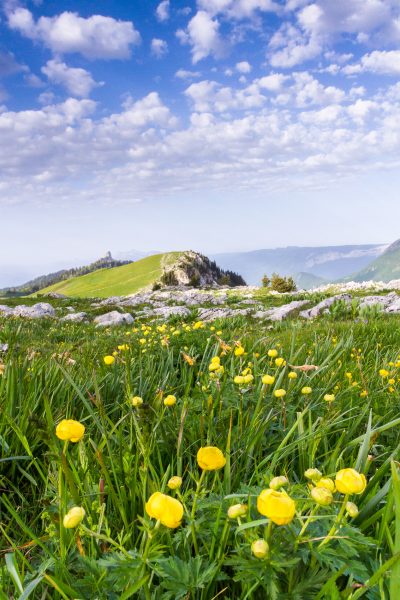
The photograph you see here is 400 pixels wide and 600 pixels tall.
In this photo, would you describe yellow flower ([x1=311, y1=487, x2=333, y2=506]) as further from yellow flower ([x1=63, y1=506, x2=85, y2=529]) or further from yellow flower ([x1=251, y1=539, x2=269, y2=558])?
yellow flower ([x1=63, y1=506, x2=85, y2=529])

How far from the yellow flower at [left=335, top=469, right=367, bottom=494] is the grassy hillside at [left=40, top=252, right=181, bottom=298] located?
368 ft

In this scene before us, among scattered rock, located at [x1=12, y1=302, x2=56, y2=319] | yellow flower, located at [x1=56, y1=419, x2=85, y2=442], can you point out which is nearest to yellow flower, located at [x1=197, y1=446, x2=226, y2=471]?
yellow flower, located at [x1=56, y1=419, x2=85, y2=442]

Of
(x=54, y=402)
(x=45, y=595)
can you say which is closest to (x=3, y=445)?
(x=54, y=402)

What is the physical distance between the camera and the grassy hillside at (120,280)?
117938 mm

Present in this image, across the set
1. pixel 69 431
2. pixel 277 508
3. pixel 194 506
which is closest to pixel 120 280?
pixel 69 431

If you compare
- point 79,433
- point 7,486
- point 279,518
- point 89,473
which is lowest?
point 7,486

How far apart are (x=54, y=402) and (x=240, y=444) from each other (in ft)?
5.09

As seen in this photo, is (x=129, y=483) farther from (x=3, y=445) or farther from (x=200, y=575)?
(x=3, y=445)

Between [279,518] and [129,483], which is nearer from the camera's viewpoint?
[279,518]

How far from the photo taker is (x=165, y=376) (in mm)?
3701

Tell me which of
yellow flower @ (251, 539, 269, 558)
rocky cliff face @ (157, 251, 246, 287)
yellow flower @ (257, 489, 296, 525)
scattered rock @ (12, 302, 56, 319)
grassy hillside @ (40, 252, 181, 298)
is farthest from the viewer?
grassy hillside @ (40, 252, 181, 298)

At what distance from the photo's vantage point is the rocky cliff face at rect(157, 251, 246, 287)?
113100mm

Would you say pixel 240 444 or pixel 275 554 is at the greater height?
→ pixel 275 554

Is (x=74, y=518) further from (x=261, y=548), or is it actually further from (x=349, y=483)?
(x=349, y=483)
